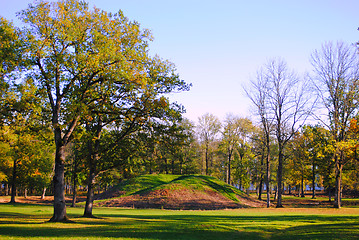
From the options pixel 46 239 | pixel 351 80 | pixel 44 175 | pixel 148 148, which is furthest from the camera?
pixel 44 175

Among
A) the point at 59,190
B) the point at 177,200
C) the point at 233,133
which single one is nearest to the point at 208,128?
the point at 233,133

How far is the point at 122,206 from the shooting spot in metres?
41.5

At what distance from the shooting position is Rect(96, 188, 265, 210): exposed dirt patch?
40.3m

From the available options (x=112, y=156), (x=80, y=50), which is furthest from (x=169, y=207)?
(x=80, y=50)

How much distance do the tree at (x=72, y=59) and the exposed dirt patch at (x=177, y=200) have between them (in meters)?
23.2

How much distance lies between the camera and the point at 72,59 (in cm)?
1794

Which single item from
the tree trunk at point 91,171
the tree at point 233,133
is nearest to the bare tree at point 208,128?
the tree at point 233,133

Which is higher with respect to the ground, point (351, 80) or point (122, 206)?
point (351, 80)

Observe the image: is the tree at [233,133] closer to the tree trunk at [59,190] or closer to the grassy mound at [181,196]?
the grassy mound at [181,196]

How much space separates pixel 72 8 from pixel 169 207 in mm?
28962

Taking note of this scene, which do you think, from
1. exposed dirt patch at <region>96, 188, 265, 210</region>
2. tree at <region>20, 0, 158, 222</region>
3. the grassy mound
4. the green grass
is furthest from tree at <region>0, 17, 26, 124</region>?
the green grass

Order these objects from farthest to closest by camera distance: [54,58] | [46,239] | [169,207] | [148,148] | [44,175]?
[44,175] → [169,207] → [148,148] → [54,58] → [46,239]

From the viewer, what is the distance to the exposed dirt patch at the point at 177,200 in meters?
40.3

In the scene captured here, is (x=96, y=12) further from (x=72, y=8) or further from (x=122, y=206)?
(x=122, y=206)
